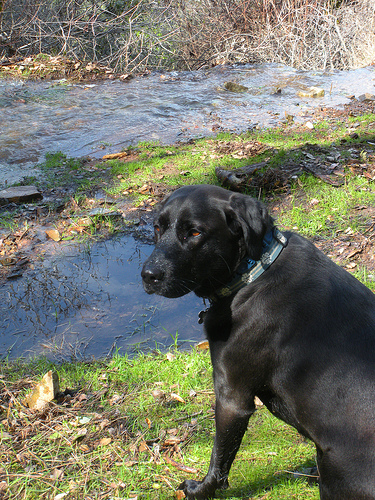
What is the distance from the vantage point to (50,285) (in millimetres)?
4961

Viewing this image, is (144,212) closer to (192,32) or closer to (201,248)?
(201,248)

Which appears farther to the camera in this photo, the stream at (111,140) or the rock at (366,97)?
the rock at (366,97)

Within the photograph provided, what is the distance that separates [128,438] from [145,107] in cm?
904

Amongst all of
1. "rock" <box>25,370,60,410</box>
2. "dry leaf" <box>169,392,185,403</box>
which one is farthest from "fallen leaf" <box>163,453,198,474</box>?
"rock" <box>25,370,60,410</box>

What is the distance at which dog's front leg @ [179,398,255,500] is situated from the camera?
2566 millimetres

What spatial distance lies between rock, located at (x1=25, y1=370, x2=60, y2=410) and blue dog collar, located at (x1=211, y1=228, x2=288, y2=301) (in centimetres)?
160

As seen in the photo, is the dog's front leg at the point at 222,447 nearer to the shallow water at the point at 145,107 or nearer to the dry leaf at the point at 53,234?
the dry leaf at the point at 53,234

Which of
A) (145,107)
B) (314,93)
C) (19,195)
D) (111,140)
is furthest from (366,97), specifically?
(19,195)

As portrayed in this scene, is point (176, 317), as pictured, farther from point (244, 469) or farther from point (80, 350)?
point (244, 469)

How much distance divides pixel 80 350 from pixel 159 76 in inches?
447

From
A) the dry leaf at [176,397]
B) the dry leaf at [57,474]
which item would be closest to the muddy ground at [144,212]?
the dry leaf at [176,397]

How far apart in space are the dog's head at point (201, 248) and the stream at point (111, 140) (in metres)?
1.60

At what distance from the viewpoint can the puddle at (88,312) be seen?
4215mm

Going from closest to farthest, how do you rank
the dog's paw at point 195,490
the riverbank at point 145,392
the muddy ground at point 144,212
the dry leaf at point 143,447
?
the dog's paw at point 195,490
the riverbank at point 145,392
the dry leaf at point 143,447
the muddy ground at point 144,212
